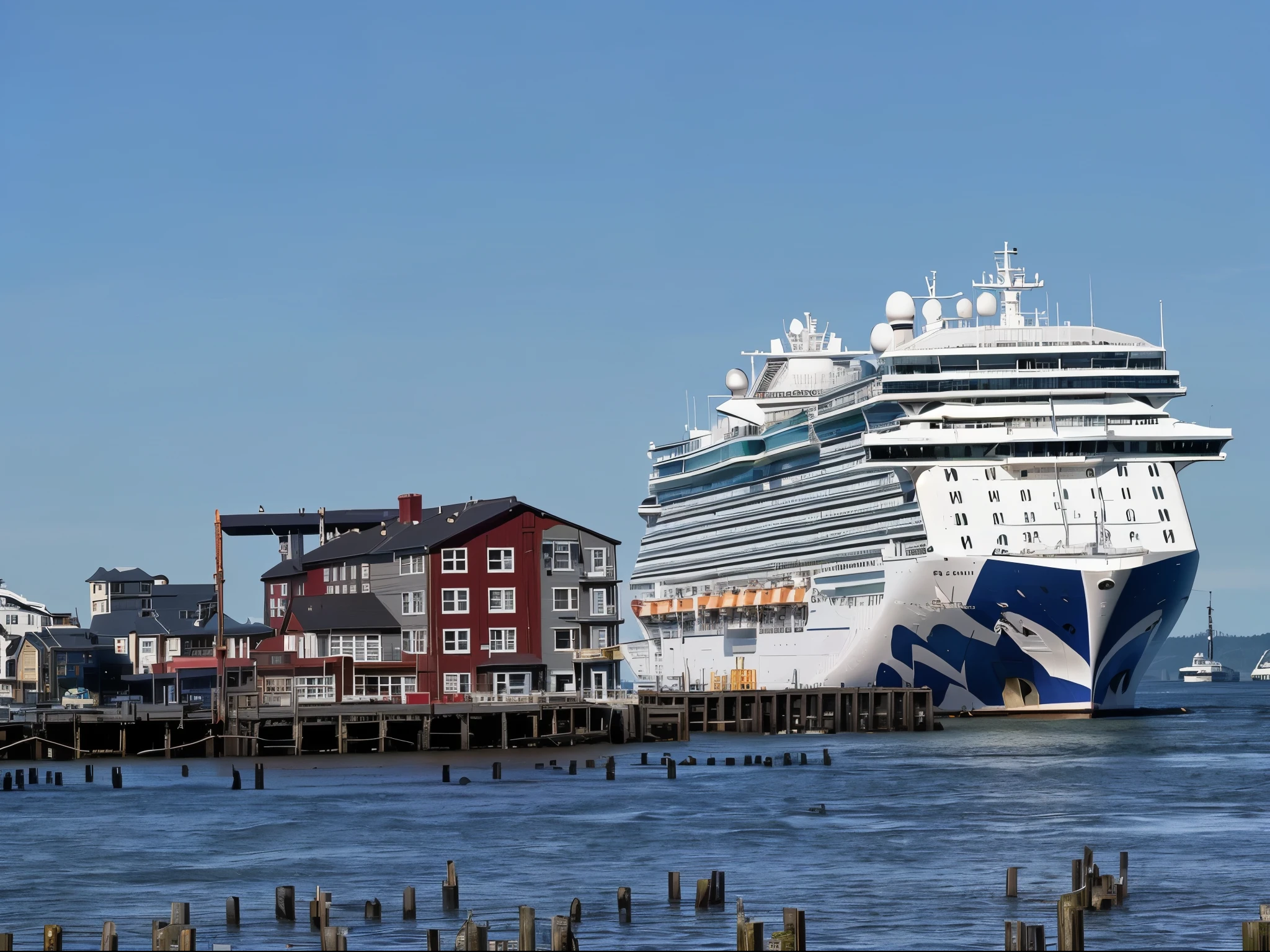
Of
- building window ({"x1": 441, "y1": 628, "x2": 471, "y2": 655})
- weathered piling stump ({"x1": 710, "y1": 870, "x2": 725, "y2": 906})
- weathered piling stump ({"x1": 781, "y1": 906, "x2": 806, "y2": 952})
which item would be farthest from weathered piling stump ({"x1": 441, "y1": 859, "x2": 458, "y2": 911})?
building window ({"x1": 441, "y1": 628, "x2": 471, "y2": 655})

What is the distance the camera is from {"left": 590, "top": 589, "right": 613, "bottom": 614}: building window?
8194 cm

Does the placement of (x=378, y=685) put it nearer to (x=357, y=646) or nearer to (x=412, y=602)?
(x=357, y=646)

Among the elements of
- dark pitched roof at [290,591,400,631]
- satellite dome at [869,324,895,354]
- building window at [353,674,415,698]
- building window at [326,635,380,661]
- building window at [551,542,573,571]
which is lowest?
building window at [353,674,415,698]

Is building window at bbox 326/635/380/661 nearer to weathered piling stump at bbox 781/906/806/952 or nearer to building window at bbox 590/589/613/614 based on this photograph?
building window at bbox 590/589/613/614

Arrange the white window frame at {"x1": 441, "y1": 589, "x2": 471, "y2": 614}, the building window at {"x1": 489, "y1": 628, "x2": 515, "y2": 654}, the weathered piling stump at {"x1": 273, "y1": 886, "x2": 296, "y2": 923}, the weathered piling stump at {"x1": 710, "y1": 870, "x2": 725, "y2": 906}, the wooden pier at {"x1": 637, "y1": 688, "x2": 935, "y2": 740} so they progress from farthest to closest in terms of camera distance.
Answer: the building window at {"x1": 489, "y1": 628, "x2": 515, "y2": 654}, the white window frame at {"x1": 441, "y1": 589, "x2": 471, "y2": 614}, the wooden pier at {"x1": 637, "y1": 688, "x2": 935, "y2": 740}, the weathered piling stump at {"x1": 710, "y1": 870, "x2": 725, "y2": 906}, the weathered piling stump at {"x1": 273, "y1": 886, "x2": 296, "y2": 923}

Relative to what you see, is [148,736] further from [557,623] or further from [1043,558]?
[1043,558]

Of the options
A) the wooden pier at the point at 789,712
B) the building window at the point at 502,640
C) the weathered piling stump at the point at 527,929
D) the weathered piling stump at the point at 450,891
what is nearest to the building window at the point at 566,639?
the building window at the point at 502,640

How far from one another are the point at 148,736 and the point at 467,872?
36.9 meters

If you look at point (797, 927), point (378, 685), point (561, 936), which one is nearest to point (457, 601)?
point (378, 685)

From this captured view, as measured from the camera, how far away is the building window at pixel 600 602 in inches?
3226

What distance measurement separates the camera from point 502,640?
264 ft

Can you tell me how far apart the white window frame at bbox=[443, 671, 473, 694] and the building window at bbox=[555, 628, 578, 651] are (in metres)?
3.91

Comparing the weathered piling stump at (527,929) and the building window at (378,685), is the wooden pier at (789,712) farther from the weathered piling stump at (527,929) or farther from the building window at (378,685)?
the weathered piling stump at (527,929)

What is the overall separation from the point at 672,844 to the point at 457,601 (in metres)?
40.2
